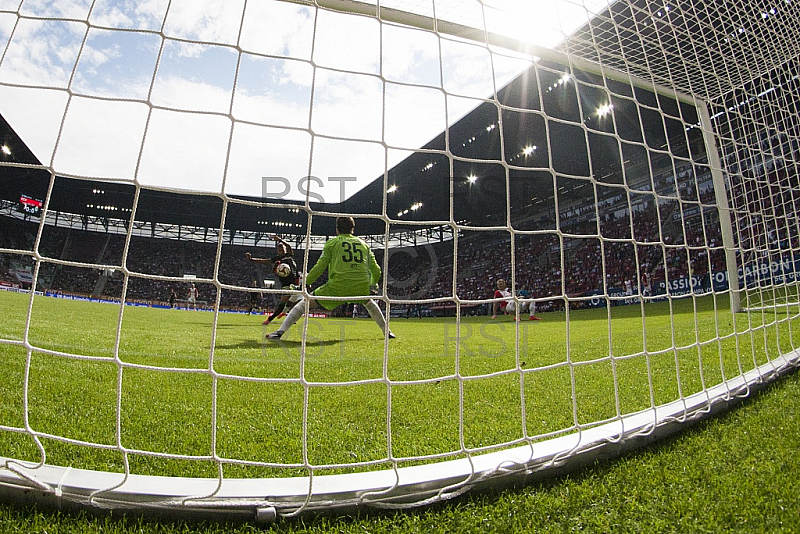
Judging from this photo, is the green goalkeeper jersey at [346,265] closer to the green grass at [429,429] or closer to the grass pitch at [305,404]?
the grass pitch at [305,404]

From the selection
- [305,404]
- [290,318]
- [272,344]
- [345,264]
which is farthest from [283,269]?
[305,404]

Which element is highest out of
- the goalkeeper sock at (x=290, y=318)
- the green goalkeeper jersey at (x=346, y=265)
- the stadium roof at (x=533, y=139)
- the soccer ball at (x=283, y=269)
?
the stadium roof at (x=533, y=139)

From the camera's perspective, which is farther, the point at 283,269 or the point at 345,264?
the point at 283,269

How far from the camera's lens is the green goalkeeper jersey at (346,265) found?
379 centimetres

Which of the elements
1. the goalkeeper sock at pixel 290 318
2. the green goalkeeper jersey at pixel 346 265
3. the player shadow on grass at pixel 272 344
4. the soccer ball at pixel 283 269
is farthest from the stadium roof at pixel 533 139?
the player shadow on grass at pixel 272 344

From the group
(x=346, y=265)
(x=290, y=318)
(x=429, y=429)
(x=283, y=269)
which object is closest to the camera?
(x=429, y=429)

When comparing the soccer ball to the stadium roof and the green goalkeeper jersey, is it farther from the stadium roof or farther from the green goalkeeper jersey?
the green goalkeeper jersey

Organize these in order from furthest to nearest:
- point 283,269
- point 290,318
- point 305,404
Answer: point 283,269 < point 290,318 < point 305,404

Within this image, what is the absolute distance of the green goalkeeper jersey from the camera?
12.4ft

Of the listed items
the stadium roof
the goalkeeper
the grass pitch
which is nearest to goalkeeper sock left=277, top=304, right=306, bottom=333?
the goalkeeper

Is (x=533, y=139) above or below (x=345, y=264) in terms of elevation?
above

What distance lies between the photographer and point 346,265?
12.4ft

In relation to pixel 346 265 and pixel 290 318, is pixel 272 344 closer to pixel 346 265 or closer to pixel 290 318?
pixel 290 318

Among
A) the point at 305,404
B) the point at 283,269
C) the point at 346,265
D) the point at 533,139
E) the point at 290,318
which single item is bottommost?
the point at 305,404
